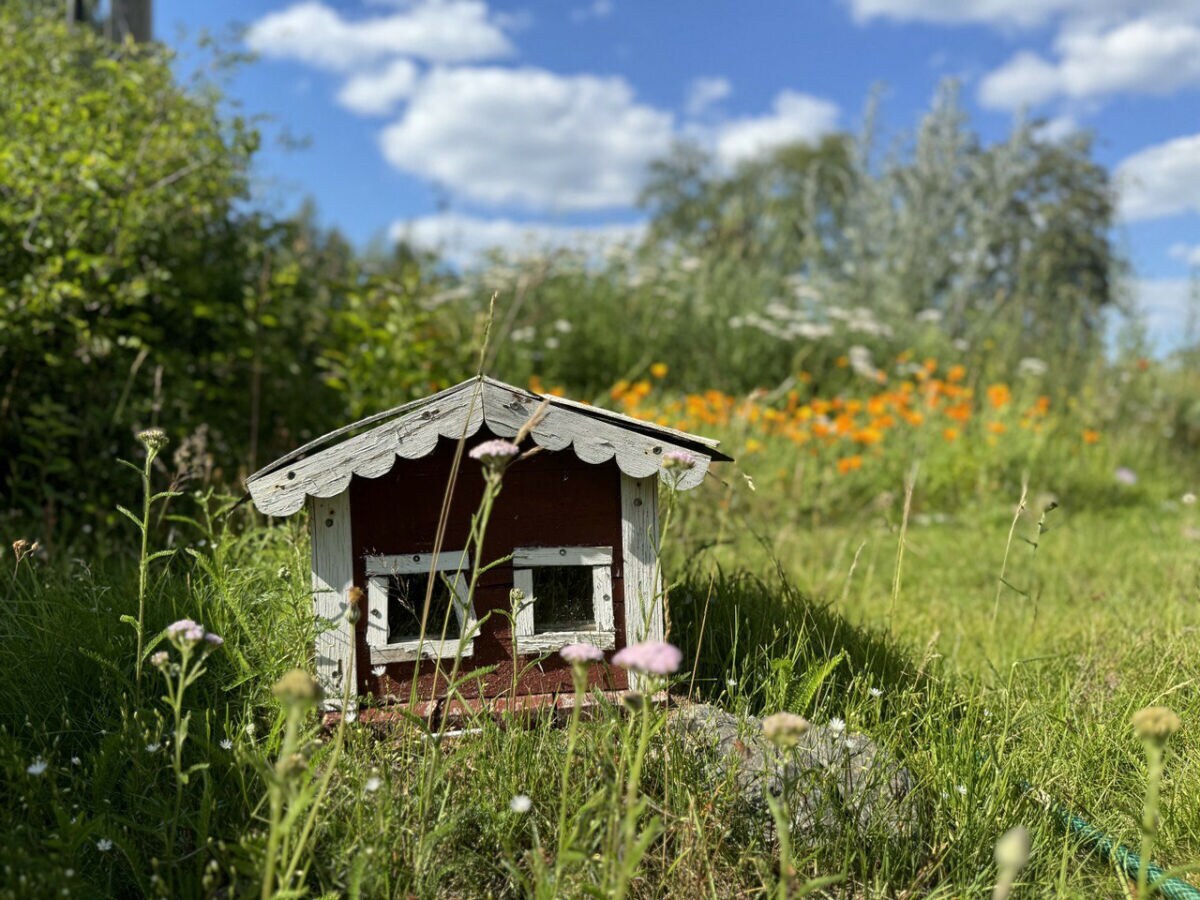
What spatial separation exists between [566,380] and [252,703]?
5814mm

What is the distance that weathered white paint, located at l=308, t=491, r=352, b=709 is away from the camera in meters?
2.27

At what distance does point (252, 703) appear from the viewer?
2.30 m

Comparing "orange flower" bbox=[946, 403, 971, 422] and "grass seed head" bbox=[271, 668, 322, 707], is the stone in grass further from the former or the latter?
"orange flower" bbox=[946, 403, 971, 422]

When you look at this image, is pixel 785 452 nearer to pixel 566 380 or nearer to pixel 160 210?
pixel 566 380

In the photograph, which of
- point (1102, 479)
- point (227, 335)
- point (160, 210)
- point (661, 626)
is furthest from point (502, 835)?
point (1102, 479)

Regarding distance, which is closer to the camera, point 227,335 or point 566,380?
point 227,335

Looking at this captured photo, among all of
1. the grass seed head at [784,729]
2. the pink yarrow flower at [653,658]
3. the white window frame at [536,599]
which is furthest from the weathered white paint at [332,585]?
the grass seed head at [784,729]

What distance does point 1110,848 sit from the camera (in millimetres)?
2182

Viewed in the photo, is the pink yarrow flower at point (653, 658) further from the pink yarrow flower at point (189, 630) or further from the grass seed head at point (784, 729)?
the pink yarrow flower at point (189, 630)

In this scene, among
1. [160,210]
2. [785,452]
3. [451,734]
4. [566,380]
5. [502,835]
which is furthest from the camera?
[566,380]

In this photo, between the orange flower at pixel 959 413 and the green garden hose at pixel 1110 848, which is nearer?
the green garden hose at pixel 1110 848

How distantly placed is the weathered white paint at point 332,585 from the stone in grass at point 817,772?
0.76 meters

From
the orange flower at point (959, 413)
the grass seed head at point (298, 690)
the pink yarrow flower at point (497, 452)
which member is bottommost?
the grass seed head at point (298, 690)

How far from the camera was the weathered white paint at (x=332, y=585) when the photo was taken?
7.45 ft
